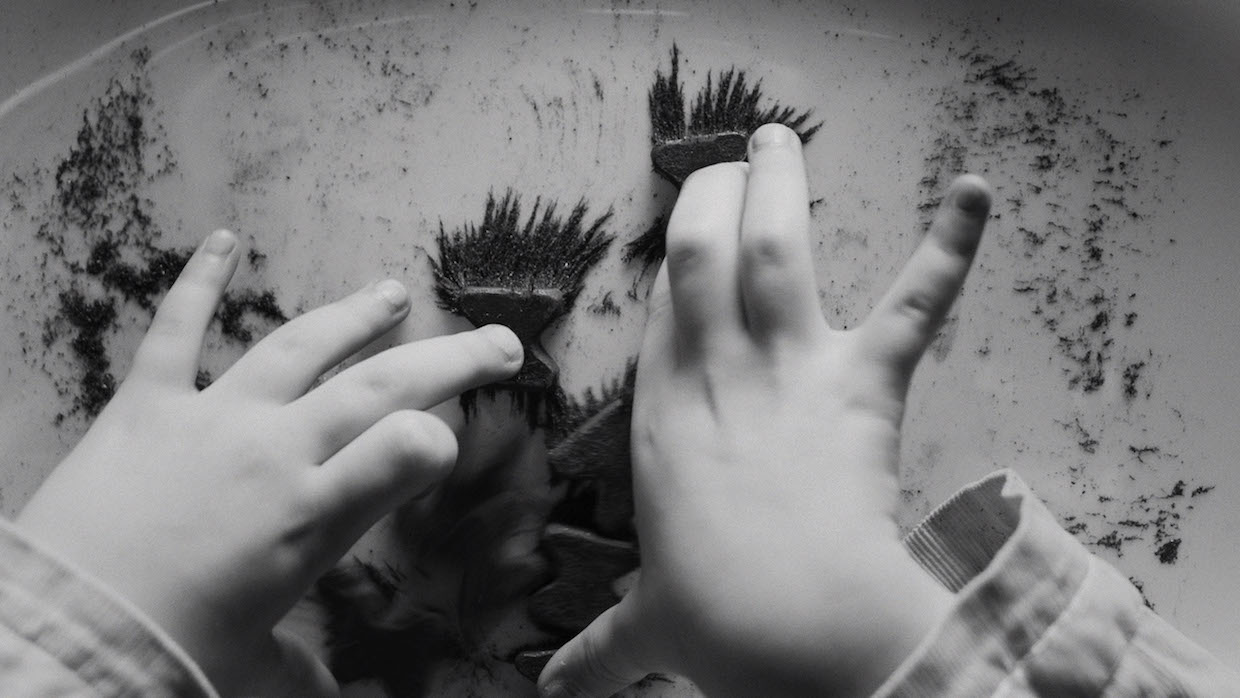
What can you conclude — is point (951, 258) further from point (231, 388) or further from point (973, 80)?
point (231, 388)

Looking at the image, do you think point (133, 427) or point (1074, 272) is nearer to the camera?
point (133, 427)

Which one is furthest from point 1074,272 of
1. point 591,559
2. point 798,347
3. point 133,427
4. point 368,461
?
point 133,427

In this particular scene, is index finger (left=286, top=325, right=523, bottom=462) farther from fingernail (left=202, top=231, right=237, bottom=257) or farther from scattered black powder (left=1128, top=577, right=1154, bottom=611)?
scattered black powder (left=1128, top=577, right=1154, bottom=611)

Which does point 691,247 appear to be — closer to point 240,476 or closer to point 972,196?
point 972,196

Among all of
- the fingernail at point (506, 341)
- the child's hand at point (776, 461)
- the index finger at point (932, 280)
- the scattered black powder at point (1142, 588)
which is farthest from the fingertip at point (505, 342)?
the scattered black powder at point (1142, 588)

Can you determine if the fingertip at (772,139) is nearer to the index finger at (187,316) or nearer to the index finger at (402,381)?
the index finger at (402,381)

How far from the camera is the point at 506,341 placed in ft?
2.22

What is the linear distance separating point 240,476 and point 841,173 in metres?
0.45

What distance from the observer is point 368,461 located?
592 millimetres

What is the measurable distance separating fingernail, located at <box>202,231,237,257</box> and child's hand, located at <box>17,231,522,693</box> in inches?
1.9

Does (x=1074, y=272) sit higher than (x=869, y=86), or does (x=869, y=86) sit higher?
(x=869, y=86)

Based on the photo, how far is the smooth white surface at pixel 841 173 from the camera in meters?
0.74

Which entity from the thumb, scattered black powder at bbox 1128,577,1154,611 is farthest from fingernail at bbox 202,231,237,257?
scattered black powder at bbox 1128,577,1154,611

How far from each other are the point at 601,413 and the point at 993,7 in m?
0.40
